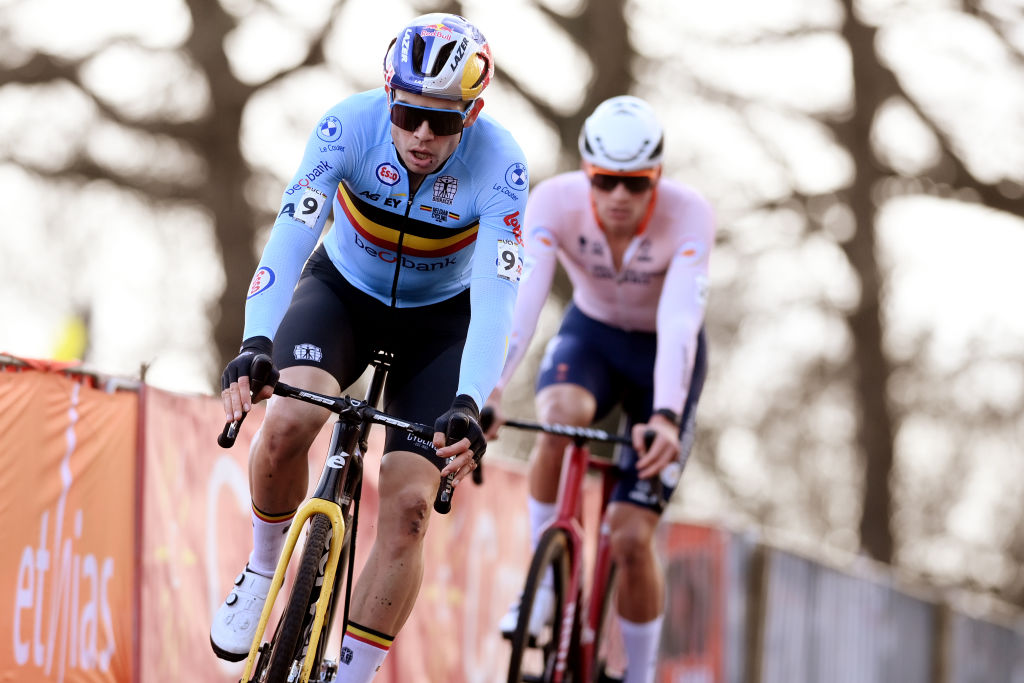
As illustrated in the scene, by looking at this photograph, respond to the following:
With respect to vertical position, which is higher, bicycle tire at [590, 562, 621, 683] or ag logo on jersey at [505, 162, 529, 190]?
ag logo on jersey at [505, 162, 529, 190]

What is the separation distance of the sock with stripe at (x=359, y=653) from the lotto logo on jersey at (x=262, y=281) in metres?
1.07

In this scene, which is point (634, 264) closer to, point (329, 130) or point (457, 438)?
point (329, 130)

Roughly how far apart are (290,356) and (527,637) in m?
1.72

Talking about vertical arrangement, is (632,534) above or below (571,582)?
above

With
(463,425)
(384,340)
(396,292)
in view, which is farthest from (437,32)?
(463,425)

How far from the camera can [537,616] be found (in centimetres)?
568

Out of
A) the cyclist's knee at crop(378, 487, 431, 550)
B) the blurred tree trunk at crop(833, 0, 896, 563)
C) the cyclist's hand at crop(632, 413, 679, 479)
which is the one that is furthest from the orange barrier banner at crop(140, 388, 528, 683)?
the blurred tree trunk at crop(833, 0, 896, 563)

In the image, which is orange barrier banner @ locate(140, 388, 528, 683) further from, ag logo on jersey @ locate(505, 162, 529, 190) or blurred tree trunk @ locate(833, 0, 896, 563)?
blurred tree trunk @ locate(833, 0, 896, 563)

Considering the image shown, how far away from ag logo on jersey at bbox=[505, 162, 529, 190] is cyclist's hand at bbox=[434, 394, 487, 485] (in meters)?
0.94

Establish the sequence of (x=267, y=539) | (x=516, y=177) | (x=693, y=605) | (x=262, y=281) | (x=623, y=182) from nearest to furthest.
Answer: (x=262, y=281) → (x=267, y=539) → (x=516, y=177) → (x=623, y=182) → (x=693, y=605)

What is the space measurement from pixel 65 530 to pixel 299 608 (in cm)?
164

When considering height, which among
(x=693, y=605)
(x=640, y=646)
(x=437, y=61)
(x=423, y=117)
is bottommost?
(x=693, y=605)

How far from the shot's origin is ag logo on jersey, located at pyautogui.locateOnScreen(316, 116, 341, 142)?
438 cm

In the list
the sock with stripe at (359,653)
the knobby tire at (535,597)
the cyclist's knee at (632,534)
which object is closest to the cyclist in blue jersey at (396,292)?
the sock with stripe at (359,653)
